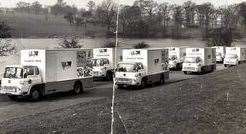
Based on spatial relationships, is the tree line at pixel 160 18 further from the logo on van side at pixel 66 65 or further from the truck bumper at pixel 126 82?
the logo on van side at pixel 66 65

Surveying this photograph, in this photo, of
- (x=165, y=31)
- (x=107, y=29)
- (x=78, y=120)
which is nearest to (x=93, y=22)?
(x=107, y=29)

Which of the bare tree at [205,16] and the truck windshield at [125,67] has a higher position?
the bare tree at [205,16]

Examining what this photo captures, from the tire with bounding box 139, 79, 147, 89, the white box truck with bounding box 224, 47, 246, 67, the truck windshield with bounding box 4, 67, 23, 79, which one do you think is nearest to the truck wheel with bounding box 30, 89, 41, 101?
the truck windshield with bounding box 4, 67, 23, 79

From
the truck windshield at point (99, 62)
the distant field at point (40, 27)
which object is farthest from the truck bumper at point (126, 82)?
the distant field at point (40, 27)

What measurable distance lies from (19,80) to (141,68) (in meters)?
11.1

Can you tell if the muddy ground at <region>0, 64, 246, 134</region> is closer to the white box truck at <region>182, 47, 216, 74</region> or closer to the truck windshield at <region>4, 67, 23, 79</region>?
the truck windshield at <region>4, 67, 23, 79</region>

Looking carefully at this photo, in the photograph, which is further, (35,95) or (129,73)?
(129,73)

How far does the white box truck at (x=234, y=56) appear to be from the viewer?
64.5 m

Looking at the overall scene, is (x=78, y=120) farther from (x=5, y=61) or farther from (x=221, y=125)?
(x=5, y=61)

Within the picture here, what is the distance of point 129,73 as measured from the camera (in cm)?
3334

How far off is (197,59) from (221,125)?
36664mm

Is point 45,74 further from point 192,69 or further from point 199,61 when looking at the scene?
point 199,61

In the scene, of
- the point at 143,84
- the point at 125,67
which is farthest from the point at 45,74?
the point at 143,84

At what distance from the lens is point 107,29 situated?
218ft
